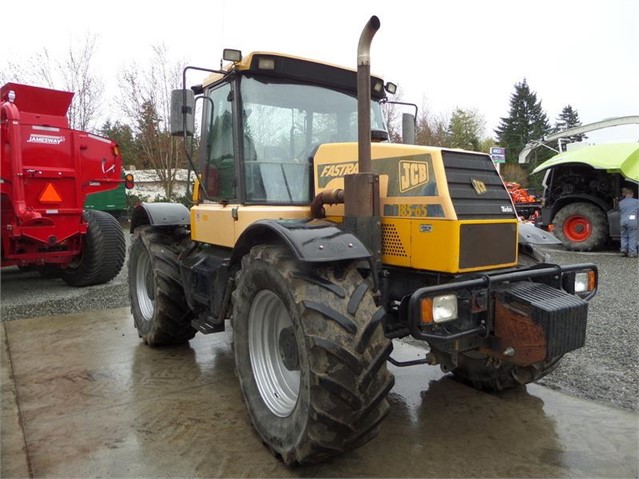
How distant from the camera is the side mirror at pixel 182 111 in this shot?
3.91 m

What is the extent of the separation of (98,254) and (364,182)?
6353 mm

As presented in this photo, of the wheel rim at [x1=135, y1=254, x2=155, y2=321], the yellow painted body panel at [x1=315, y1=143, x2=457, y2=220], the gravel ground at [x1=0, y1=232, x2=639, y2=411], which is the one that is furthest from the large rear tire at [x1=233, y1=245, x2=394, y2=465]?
the wheel rim at [x1=135, y1=254, x2=155, y2=321]

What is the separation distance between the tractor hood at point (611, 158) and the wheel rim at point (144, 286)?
34.2 feet

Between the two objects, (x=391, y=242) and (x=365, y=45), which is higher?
(x=365, y=45)

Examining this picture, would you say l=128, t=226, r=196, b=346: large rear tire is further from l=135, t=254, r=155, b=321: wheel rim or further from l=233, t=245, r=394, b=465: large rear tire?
l=233, t=245, r=394, b=465: large rear tire

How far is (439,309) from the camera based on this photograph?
265cm

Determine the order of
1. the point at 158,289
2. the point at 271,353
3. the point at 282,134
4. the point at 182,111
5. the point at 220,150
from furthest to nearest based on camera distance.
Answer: the point at 158,289
the point at 220,150
the point at 182,111
the point at 282,134
the point at 271,353

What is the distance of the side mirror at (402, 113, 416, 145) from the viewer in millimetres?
4477

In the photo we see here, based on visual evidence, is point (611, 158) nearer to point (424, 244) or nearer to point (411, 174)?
point (411, 174)

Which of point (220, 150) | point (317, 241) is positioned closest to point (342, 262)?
point (317, 241)

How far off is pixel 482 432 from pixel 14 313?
5991mm

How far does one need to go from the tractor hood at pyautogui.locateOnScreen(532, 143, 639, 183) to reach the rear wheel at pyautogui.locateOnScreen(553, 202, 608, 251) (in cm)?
104

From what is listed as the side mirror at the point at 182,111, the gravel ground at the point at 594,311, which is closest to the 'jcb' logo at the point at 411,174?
the side mirror at the point at 182,111

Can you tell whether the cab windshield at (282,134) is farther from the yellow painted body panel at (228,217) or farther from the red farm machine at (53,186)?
the red farm machine at (53,186)
